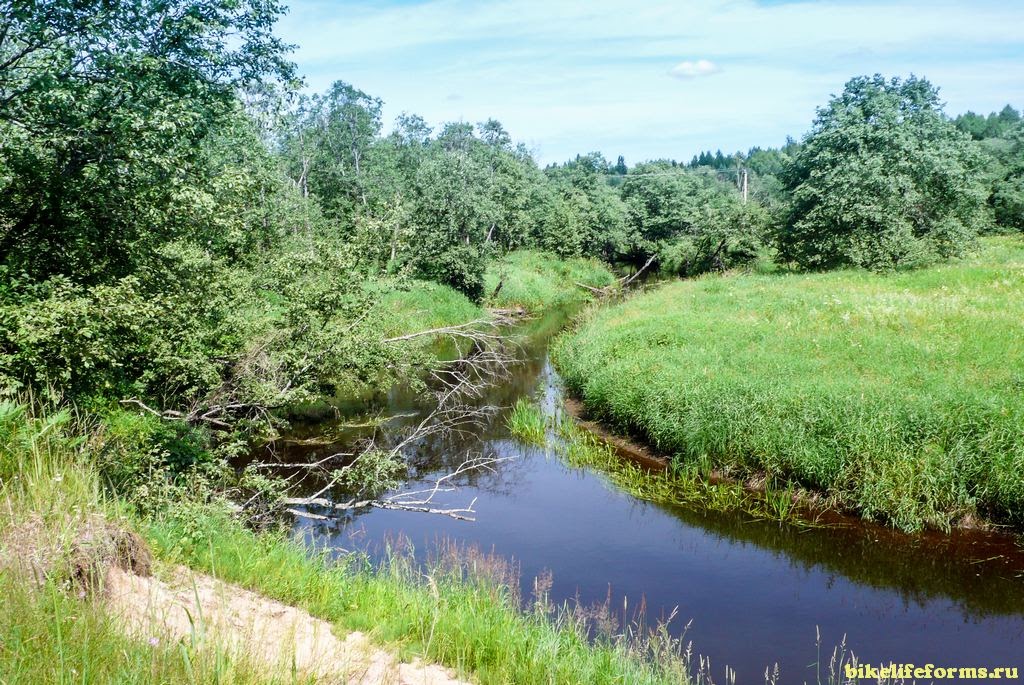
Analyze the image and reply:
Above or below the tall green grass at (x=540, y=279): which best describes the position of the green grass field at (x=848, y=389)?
below

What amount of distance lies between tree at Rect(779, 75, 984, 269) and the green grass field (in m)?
6.58

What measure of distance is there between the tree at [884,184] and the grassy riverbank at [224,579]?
88.3ft

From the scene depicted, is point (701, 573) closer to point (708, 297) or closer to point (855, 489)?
point (855, 489)

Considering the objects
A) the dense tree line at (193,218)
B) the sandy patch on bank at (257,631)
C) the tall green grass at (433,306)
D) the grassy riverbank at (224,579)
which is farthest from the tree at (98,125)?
the tall green grass at (433,306)

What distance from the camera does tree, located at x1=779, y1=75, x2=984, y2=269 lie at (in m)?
30.8

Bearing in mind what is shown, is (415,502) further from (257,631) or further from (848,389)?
(848,389)

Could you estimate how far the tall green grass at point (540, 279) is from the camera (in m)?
39.0

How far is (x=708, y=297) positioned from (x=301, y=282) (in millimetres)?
16471

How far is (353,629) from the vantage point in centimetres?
691

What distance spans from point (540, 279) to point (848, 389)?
97.7 ft

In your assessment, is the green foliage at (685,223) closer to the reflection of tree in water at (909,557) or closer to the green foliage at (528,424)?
the green foliage at (528,424)

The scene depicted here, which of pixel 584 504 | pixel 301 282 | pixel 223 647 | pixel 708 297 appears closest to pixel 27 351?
pixel 223 647

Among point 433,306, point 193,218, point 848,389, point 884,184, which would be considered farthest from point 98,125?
point 884,184
